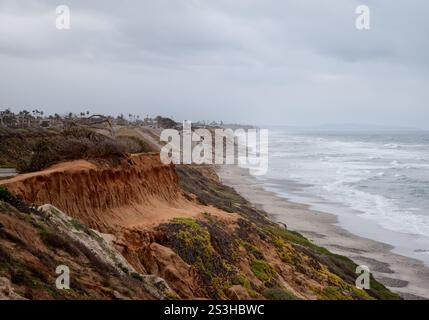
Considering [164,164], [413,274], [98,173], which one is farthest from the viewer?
[413,274]

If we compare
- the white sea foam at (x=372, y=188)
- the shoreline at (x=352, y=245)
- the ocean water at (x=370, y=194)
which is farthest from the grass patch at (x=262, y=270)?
the white sea foam at (x=372, y=188)

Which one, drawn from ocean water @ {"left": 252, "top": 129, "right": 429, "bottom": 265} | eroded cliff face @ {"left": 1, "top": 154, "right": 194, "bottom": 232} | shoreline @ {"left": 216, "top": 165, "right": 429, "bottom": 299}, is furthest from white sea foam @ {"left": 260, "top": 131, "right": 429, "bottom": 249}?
eroded cliff face @ {"left": 1, "top": 154, "right": 194, "bottom": 232}

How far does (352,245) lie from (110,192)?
674 inches

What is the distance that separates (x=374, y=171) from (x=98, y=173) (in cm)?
5683

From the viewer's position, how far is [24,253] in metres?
9.02

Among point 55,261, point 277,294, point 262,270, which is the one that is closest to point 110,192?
point 262,270

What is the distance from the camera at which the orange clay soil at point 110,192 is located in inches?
555

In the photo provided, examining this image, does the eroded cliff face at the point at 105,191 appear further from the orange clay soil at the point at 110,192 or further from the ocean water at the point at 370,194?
the ocean water at the point at 370,194

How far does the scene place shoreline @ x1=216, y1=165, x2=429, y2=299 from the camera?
22578 mm

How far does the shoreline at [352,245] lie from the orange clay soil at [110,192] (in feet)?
30.7

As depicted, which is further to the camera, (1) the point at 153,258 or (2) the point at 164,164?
(2) the point at 164,164
